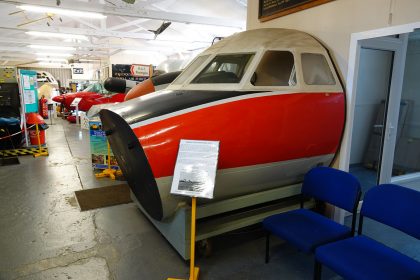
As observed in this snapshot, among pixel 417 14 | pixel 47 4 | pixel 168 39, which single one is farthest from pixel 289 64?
pixel 168 39

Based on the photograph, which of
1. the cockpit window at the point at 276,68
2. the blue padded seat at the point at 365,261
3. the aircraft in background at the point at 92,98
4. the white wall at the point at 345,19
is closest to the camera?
the blue padded seat at the point at 365,261

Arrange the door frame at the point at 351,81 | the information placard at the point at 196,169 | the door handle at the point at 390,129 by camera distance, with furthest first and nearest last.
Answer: the door handle at the point at 390,129, the door frame at the point at 351,81, the information placard at the point at 196,169

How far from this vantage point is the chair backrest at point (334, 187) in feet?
8.50

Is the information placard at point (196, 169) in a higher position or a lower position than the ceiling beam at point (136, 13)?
lower

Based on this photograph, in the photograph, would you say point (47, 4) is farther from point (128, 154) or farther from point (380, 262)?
point (380, 262)

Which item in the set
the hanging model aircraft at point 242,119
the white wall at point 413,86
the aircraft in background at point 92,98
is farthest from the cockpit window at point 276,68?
the aircraft in background at point 92,98

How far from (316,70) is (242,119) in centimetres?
126

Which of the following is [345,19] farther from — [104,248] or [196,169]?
[104,248]

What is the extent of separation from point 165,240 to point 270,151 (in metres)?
1.60

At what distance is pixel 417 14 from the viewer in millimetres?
2609

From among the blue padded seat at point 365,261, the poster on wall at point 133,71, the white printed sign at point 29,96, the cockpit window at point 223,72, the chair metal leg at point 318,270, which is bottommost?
the chair metal leg at point 318,270

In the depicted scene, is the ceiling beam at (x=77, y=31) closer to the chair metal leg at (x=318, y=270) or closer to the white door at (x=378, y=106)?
the white door at (x=378, y=106)

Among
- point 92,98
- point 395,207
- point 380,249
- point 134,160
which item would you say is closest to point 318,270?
point 380,249

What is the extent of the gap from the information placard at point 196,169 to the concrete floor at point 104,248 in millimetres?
1016
